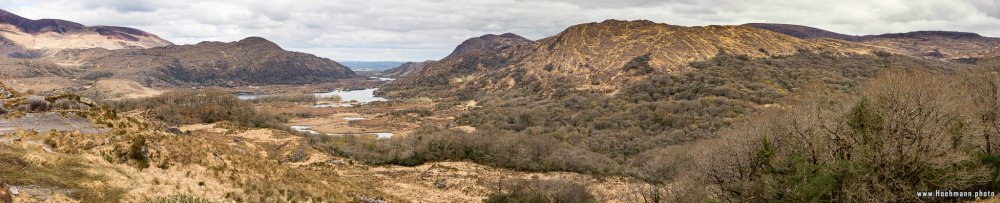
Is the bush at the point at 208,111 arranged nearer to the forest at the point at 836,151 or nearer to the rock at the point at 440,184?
the forest at the point at 836,151

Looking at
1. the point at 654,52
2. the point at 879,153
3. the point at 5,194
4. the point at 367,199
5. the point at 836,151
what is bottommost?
the point at 367,199

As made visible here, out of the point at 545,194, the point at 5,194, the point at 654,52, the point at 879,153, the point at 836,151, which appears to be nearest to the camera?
the point at 5,194

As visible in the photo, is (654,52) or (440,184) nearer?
(440,184)

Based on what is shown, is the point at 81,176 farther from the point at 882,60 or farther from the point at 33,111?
the point at 882,60

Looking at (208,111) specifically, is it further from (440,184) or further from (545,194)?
(545,194)

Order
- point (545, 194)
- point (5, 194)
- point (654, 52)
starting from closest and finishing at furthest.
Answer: point (5, 194) < point (545, 194) < point (654, 52)

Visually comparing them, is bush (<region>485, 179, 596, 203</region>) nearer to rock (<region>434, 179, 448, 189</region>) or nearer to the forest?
the forest

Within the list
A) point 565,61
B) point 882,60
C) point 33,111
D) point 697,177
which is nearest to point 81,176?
point 33,111

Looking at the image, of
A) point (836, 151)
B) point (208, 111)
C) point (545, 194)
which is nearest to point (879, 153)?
point (836, 151)

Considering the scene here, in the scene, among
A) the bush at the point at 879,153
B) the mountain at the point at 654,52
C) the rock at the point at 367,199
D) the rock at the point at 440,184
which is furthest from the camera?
the mountain at the point at 654,52

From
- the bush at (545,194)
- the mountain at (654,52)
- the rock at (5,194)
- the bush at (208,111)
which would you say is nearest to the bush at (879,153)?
the bush at (545,194)

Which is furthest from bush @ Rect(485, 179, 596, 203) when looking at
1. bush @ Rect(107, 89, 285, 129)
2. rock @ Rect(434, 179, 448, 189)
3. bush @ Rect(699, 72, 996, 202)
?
bush @ Rect(107, 89, 285, 129)
